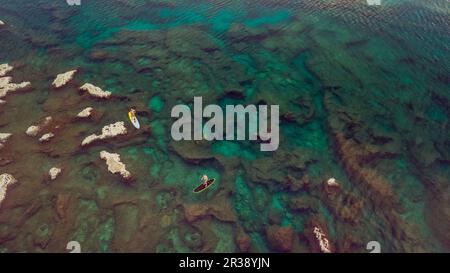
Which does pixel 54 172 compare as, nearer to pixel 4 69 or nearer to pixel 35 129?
pixel 35 129

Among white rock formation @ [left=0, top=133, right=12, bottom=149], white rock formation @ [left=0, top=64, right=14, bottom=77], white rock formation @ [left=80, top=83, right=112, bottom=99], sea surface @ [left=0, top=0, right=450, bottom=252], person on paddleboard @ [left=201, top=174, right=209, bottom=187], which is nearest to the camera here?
sea surface @ [left=0, top=0, right=450, bottom=252]

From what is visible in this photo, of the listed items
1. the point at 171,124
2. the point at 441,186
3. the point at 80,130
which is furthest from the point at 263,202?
the point at 80,130

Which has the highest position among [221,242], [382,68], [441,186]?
[382,68]

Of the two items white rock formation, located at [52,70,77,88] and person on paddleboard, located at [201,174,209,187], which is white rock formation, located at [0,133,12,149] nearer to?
white rock formation, located at [52,70,77,88]

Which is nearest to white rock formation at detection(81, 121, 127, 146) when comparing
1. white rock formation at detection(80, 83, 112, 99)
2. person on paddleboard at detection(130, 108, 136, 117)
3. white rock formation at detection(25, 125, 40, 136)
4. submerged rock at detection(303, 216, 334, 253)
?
person on paddleboard at detection(130, 108, 136, 117)

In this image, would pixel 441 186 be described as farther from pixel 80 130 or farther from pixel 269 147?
pixel 80 130
